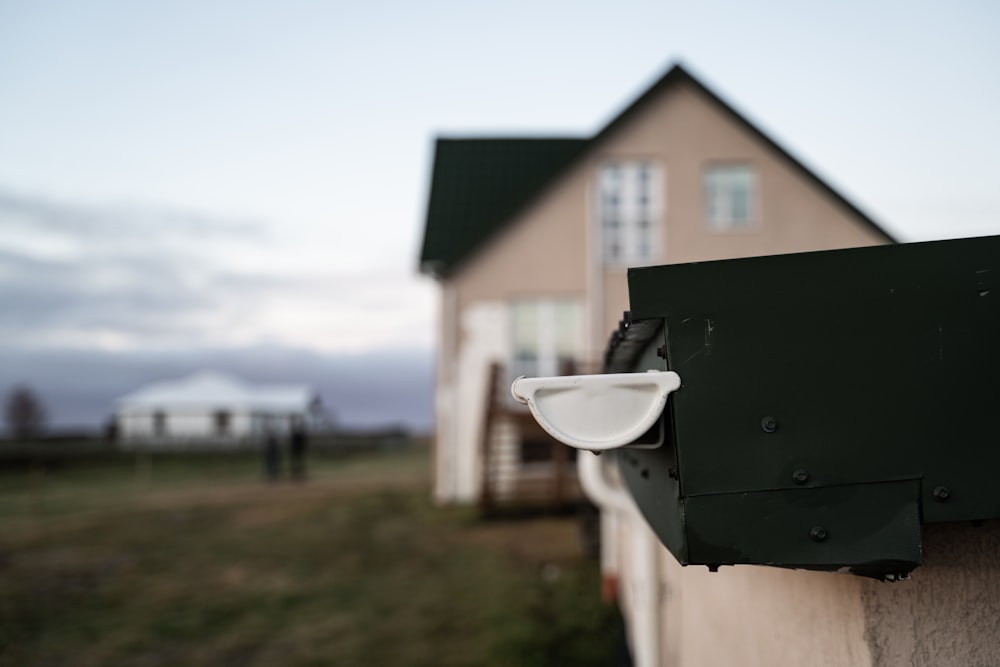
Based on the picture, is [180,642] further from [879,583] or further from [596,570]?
[879,583]

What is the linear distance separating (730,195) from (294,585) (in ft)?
Result: 37.0

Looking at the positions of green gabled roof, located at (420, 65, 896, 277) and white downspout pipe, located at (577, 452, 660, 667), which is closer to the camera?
white downspout pipe, located at (577, 452, 660, 667)

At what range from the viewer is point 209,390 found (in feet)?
151

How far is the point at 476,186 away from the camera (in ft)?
59.9

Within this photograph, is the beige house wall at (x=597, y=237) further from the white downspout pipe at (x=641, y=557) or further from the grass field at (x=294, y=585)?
the white downspout pipe at (x=641, y=557)

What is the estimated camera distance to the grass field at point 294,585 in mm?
7469

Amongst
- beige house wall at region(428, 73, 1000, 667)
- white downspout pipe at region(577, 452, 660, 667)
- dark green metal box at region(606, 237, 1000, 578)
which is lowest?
white downspout pipe at region(577, 452, 660, 667)

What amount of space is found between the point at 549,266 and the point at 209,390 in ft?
120

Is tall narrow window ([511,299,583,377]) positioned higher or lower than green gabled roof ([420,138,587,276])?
lower

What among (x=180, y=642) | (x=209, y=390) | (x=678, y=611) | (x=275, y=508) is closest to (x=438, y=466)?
(x=275, y=508)

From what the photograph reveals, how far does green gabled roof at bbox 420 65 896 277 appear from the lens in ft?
49.6

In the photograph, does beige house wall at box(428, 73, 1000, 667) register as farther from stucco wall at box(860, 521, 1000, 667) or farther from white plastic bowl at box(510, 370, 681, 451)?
white plastic bowl at box(510, 370, 681, 451)

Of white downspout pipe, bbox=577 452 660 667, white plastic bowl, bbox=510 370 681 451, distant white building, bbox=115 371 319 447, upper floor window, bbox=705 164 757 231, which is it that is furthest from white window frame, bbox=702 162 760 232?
distant white building, bbox=115 371 319 447

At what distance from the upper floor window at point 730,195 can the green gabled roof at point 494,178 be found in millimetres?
808
